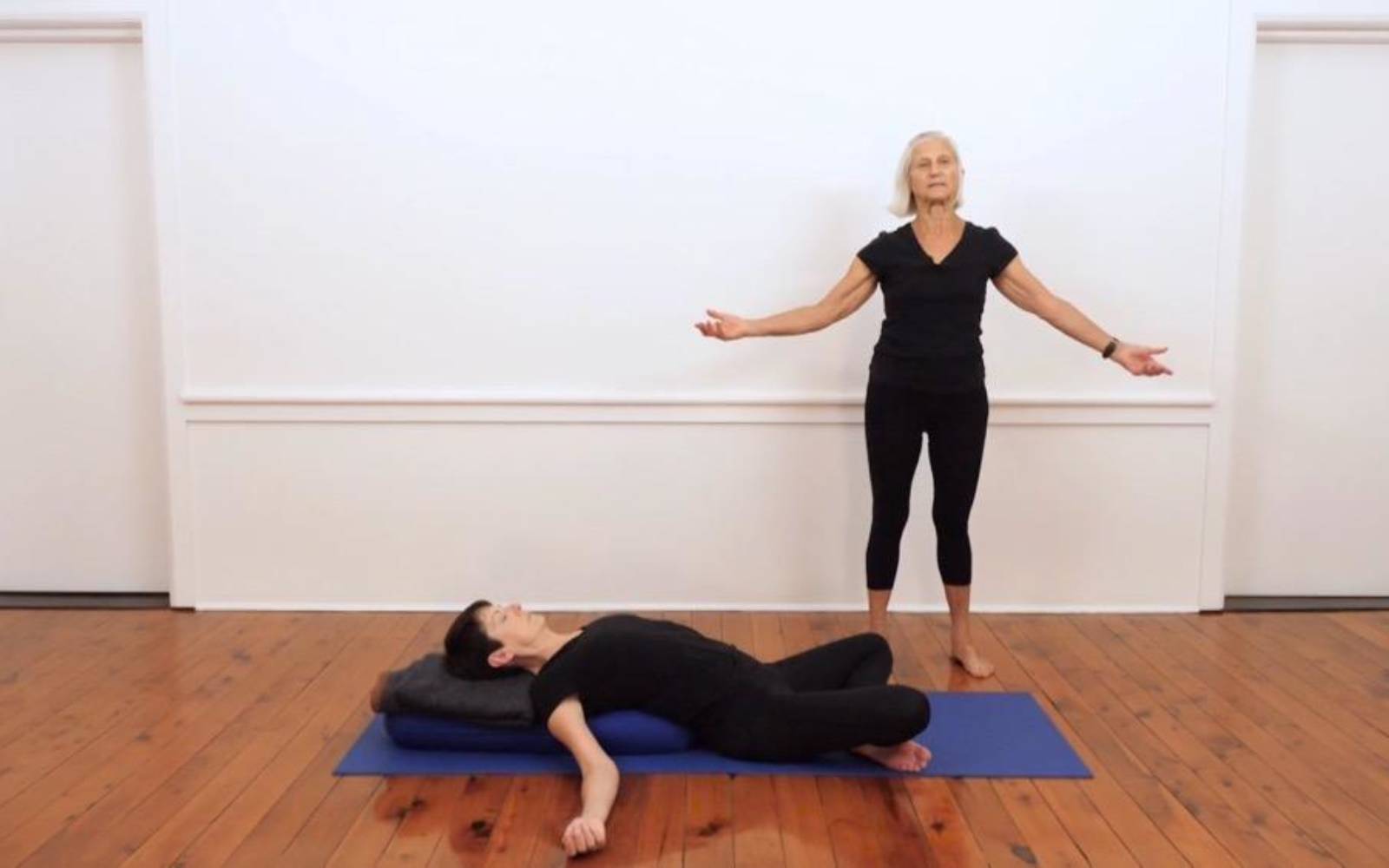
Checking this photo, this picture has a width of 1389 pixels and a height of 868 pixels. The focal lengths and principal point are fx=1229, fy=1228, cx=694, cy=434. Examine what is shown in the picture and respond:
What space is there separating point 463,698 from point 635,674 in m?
0.41

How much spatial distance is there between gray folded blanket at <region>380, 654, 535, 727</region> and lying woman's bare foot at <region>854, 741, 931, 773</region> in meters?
0.79

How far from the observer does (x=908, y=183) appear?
3.42m

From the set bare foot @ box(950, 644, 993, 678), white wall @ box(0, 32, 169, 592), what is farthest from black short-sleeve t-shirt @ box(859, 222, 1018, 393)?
white wall @ box(0, 32, 169, 592)

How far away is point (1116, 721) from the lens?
312 cm

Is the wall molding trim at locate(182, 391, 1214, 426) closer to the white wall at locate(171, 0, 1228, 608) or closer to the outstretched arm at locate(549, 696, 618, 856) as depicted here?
the white wall at locate(171, 0, 1228, 608)

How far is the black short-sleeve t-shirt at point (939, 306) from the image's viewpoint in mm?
3379

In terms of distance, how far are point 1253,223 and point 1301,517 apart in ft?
3.35

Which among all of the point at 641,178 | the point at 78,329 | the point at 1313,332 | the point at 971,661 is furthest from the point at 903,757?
the point at 78,329

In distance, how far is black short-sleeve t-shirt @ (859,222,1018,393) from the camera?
3.38m

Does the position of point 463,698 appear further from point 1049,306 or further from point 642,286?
point 1049,306

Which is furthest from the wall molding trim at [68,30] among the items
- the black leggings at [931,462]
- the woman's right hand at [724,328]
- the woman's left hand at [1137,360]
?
the woman's left hand at [1137,360]

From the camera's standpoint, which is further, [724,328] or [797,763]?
[724,328]

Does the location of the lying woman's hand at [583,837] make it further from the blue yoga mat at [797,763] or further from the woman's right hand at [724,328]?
the woman's right hand at [724,328]

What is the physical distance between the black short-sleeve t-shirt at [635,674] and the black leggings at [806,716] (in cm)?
5
